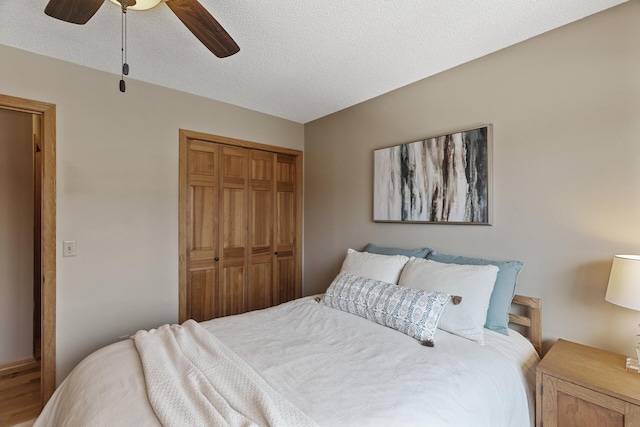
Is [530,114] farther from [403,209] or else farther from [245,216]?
[245,216]

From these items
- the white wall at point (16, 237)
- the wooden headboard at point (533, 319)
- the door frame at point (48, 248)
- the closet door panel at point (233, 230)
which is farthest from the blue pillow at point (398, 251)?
the white wall at point (16, 237)

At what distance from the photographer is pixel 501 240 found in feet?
6.52

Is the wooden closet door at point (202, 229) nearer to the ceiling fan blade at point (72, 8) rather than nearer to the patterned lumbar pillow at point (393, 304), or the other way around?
the patterned lumbar pillow at point (393, 304)

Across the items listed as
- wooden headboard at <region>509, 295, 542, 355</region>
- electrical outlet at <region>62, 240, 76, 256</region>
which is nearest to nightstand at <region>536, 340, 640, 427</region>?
wooden headboard at <region>509, 295, 542, 355</region>

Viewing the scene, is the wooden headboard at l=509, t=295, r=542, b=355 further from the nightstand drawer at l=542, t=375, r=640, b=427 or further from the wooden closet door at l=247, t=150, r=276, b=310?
Answer: the wooden closet door at l=247, t=150, r=276, b=310

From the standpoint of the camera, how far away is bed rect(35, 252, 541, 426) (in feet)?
3.39

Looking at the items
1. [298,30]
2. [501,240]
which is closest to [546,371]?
[501,240]

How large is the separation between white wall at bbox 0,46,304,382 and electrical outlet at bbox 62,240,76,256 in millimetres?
23

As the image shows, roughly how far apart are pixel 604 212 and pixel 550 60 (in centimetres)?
94

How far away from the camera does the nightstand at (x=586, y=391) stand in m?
1.19

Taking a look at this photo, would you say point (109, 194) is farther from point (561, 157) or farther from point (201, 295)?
point (561, 157)

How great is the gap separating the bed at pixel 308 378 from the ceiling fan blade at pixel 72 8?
5.04 feet

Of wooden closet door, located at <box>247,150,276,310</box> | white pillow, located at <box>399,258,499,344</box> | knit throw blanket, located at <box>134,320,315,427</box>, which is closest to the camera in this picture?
knit throw blanket, located at <box>134,320,315,427</box>

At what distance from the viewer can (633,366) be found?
4.43ft
